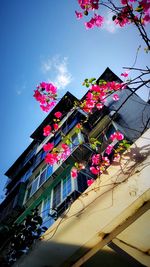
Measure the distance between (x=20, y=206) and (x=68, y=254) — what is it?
13484 millimetres

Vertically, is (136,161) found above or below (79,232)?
above

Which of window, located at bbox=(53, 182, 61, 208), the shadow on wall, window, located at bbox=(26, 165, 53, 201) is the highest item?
window, located at bbox=(26, 165, 53, 201)

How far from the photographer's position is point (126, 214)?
1.63m

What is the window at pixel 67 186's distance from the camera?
1043cm

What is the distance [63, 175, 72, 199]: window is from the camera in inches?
411

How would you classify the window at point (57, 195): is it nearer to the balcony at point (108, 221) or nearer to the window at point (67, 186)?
the window at point (67, 186)

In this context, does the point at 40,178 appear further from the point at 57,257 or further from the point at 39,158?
the point at 57,257

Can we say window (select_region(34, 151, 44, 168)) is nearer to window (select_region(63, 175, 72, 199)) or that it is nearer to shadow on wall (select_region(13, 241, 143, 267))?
window (select_region(63, 175, 72, 199))

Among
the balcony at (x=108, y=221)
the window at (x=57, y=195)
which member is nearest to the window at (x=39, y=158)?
the window at (x=57, y=195)

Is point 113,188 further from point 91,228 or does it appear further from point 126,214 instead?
point 91,228

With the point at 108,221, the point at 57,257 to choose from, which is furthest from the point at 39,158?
the point at 108,221

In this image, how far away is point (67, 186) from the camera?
1099 centimetres

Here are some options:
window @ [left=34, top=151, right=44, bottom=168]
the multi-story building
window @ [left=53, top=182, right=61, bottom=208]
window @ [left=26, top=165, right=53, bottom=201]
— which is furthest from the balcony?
window @ [left=34, top=151, right=44, bottom=168]

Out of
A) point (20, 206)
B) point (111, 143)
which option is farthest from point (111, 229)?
point (20, 206)
